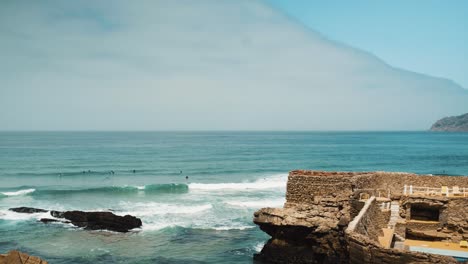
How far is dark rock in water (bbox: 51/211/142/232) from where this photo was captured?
92.0 ft

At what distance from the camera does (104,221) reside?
94.0 ft

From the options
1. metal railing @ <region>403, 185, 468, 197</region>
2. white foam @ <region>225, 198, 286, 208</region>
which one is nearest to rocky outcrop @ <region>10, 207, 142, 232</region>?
white foam @ <region>225, 198, 286, 208</region>

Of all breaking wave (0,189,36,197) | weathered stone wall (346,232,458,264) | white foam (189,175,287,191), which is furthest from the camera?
white foam (189,175,287,191)

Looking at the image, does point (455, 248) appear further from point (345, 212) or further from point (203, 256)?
point (203, 256)

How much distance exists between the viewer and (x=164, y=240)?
25625mm

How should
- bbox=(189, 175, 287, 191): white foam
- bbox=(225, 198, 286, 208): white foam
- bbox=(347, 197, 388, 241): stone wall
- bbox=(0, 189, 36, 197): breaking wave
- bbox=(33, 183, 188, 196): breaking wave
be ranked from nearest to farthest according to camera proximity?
bbox=(347, 197, 388, 241): stone wall < bbox=(225, 198, 286, 208): white foam < bbox=(0, 189, 36, 197): breaking wave < bbox=(33, 183, 188, 196): breaking wave < bbox=(189, 175, 287, 191): white foam

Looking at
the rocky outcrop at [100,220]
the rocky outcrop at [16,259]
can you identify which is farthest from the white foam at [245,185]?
the rocky outcrop at [16,259]

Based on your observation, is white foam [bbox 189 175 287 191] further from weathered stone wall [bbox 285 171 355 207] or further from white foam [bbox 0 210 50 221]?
weathered stone wall [bbox 285 171 355 207]

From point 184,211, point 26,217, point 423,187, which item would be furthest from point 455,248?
point 26,217

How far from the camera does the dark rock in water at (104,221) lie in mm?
28047

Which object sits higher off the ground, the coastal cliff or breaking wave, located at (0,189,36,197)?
the coastal cliff

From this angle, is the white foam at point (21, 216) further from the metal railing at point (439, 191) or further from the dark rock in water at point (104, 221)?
the metal railing at point (439, 191)

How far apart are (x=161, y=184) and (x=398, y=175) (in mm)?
33530

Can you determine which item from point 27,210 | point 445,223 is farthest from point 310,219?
point 27,210
